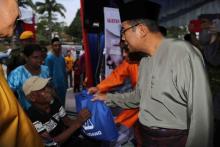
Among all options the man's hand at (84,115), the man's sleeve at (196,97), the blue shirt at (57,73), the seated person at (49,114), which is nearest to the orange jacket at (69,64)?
the blue shirt at (57,73)

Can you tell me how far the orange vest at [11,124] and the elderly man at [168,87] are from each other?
121 centimetres

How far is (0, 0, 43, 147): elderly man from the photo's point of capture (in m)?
1.51

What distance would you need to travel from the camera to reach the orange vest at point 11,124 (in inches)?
59.3

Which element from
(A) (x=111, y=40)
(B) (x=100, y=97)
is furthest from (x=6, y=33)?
(A) (x=111, y=40)

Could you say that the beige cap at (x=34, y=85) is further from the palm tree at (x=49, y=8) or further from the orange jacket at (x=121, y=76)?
the palm tree at (x=49, y=8)

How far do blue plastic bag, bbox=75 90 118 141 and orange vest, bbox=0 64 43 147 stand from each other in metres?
2.22

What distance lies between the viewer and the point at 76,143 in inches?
161

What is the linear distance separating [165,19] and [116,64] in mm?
1733

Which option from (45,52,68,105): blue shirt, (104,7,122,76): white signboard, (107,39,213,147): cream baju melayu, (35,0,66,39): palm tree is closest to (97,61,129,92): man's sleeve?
(104,7,122,76): white signboard

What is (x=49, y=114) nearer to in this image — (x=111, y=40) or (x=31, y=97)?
(x=31, y=97)

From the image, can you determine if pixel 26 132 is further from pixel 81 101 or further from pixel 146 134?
pixel 81 101

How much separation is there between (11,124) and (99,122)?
2.35m

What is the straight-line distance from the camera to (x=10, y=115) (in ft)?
5.00

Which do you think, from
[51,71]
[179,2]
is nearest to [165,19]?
[179,2]
